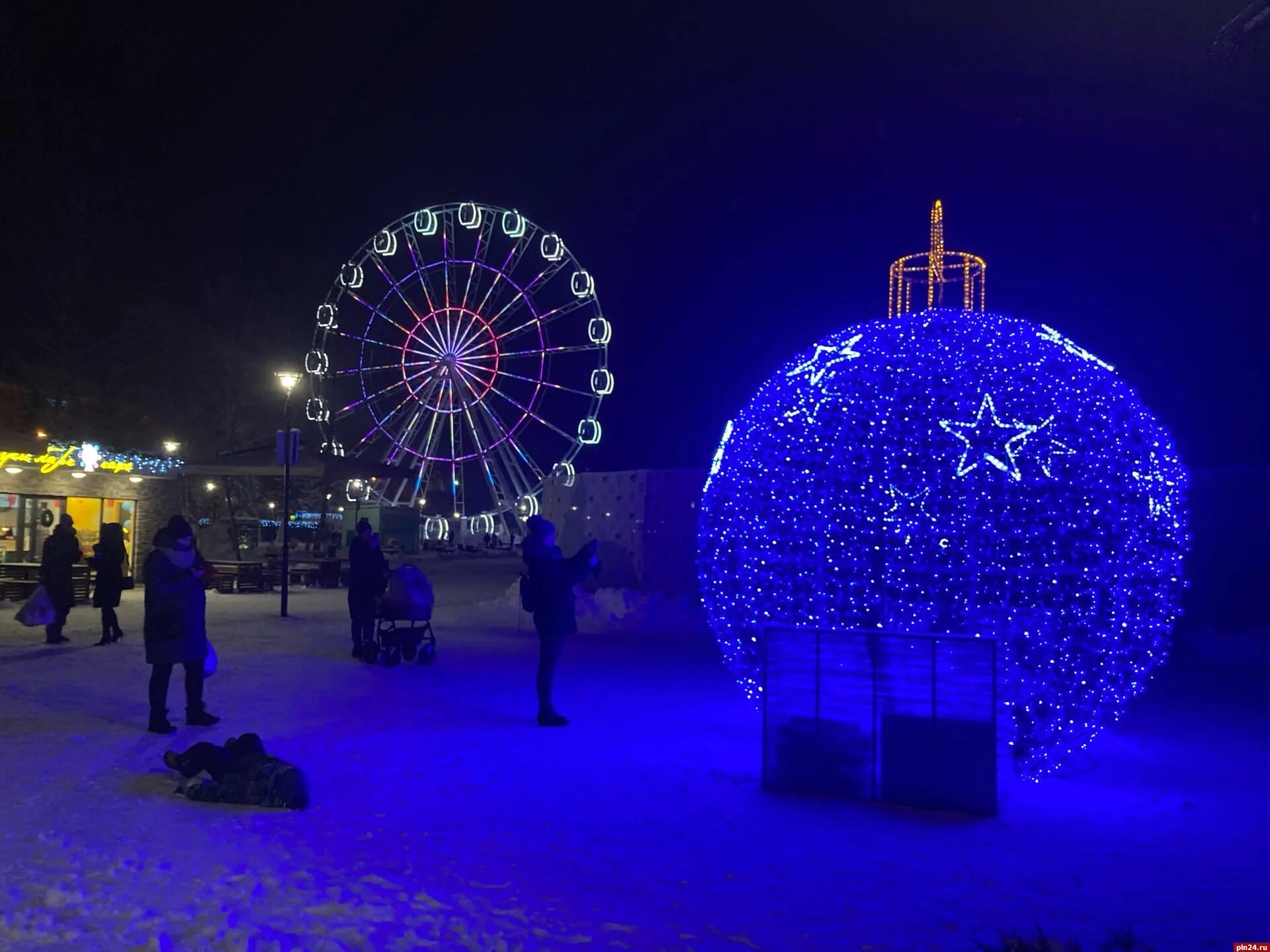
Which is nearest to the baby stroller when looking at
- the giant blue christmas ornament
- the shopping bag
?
the shopping bag

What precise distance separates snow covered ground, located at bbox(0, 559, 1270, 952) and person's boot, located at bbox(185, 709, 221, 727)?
0.17 m

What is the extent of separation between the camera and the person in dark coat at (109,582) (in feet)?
40.5

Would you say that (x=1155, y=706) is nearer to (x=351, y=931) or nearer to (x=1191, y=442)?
(x=351, y=931)

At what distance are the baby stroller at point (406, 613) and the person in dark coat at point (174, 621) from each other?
134 inches

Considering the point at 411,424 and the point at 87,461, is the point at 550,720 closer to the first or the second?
the point at 411,424

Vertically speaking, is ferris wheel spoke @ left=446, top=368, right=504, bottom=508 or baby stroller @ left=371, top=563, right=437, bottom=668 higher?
ferris wheel spoke @ left=446, top=368, right=504, bottom=508

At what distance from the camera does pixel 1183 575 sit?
12266mm

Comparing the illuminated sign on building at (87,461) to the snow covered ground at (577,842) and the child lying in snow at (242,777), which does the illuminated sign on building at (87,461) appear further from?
the child lying in snow at (242,777)

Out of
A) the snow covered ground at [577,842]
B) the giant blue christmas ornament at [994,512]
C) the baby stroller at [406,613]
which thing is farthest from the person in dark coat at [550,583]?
the baby stroller at [406,613]

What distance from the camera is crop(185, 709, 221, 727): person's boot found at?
25.1 feet

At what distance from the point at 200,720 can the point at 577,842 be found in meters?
4.03

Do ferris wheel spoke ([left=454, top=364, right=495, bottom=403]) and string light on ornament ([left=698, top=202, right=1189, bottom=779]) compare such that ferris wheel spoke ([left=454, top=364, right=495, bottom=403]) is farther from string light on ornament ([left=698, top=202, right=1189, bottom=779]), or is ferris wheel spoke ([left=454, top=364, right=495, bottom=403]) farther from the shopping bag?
string light on ornament ([left=698, top=202, right=1189, bottom=779])

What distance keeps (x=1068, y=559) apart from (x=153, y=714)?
646 cm

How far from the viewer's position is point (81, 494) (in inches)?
802
